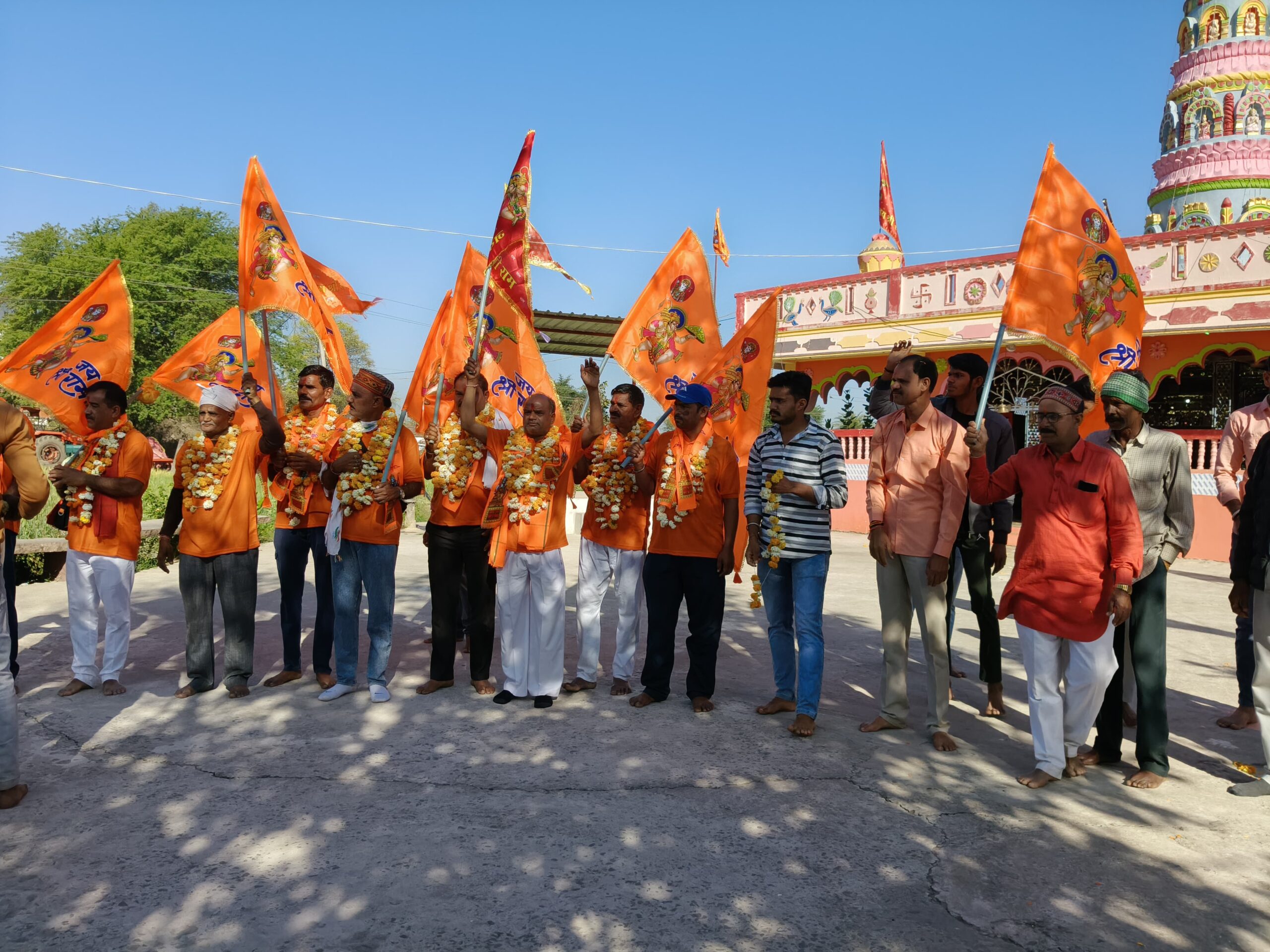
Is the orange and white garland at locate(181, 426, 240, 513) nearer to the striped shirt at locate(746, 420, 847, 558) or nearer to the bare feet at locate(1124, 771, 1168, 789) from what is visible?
the striped shirt at locate(746, 420, 847, 558)

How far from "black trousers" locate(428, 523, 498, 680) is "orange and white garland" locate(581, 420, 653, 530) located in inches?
32.1

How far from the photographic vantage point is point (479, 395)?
6211 millimetres

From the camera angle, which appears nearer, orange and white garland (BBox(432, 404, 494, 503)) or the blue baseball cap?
the blue baseball cap

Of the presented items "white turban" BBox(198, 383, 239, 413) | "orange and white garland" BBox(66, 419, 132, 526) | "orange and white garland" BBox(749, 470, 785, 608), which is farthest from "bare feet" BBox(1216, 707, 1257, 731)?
"orange and white garland" BBox(66, 419, 132, 526)

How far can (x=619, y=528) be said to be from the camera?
6.24 m

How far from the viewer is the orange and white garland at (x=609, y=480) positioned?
20.1 ft

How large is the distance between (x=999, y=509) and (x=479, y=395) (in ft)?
11.4

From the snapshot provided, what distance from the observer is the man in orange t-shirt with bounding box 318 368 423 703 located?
588cm

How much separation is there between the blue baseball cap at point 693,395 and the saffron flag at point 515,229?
1.23m

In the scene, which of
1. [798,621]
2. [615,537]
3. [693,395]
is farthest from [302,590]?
[798,621]

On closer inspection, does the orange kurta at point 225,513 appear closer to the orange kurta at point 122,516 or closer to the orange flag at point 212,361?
the orange kurta at point 122,516

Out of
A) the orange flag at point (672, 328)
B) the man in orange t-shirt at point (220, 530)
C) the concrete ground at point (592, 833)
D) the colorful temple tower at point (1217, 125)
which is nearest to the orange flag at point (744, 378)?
the orange flag at point (672, 328)

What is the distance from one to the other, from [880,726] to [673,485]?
1.90m

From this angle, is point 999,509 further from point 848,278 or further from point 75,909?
point 848,278
